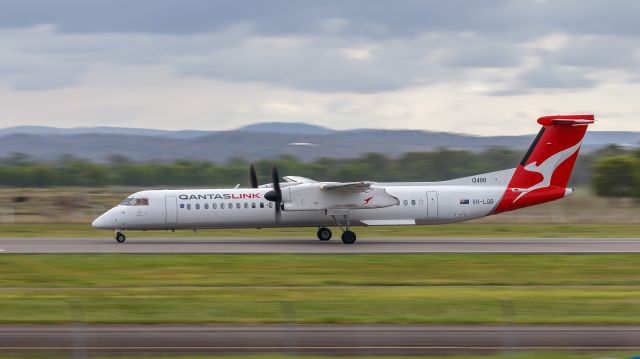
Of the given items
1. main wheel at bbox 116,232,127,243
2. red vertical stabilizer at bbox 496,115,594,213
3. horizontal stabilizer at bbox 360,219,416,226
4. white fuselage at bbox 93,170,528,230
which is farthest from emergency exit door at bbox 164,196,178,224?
red vertical stabilizer at bbox 496,115,594,213

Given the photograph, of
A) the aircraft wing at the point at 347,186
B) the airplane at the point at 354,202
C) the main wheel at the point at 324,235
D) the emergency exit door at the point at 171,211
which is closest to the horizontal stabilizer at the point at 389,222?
the airplane at the point at 354,202

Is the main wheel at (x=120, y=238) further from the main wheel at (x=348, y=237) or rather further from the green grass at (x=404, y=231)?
the main wheel at (x=348, y=237)

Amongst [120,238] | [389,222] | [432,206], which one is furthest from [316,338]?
[120,238]

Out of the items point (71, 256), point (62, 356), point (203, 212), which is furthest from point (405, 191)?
point (62, 356)

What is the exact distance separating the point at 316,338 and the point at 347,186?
20.3m

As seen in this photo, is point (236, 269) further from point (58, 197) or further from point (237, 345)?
point (58, 197)

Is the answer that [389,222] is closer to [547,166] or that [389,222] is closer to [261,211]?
[261,211]

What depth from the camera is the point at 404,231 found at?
152 ft

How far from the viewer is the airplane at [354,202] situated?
124ft

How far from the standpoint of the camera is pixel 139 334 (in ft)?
58.6

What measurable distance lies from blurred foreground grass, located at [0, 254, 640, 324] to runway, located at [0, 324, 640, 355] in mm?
1164

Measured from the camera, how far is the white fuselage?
3794cm

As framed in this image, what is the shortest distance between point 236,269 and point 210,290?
15.0 feet

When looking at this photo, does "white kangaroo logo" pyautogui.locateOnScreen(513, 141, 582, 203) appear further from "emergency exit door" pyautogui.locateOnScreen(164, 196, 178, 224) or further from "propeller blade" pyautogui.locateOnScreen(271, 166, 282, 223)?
"emergency exit door" pyautogui.locateOnScreen(164, 196, 178, 224)
